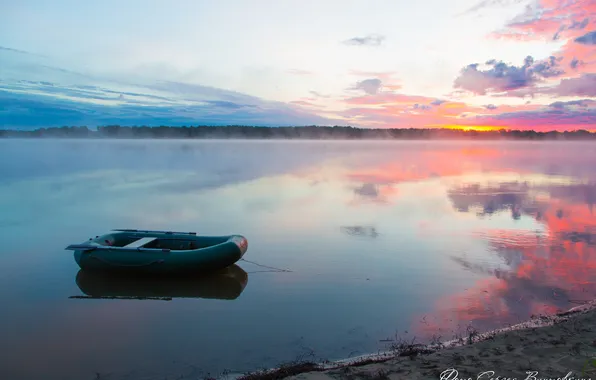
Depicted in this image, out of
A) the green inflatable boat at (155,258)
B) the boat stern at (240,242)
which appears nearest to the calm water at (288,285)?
the green inflatable boat at (155,258)

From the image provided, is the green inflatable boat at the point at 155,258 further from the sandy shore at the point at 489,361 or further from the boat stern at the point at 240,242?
the sandy shore at the point at 489,361

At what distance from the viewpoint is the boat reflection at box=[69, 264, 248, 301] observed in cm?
825

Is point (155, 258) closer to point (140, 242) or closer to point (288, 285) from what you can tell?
point (140, 242)

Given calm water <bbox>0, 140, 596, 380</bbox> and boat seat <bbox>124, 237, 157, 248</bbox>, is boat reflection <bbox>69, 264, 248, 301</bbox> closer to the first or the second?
calm water <bbox>0, 140, 596, 380</bbox>

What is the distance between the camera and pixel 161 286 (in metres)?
8.66

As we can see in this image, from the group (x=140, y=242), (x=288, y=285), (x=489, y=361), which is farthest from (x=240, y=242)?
(x=489, y=361)

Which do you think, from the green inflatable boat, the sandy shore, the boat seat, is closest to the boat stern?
the green inflatable boat

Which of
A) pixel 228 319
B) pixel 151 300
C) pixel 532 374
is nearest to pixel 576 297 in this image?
pixel 532 374

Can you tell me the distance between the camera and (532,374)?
13.8 feet

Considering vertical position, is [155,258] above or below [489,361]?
below

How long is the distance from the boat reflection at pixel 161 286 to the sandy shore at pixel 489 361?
362cm

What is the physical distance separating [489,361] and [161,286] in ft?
20.3

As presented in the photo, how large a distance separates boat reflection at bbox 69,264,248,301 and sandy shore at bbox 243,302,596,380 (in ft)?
11.9

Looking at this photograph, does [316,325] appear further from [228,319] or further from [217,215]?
[217,215]
